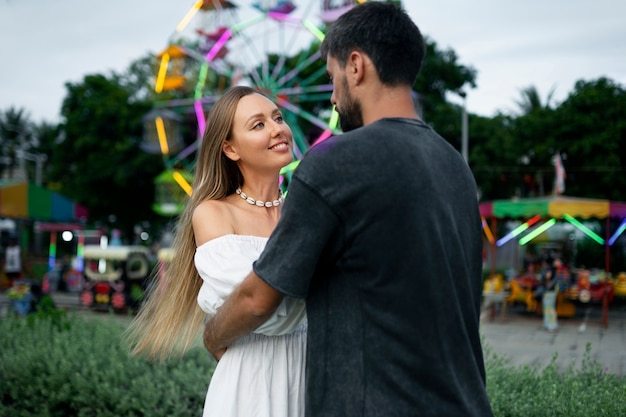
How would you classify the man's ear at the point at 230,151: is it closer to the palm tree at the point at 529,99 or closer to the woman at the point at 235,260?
the woman at the point at 235,260

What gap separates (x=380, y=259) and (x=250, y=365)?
74 cm

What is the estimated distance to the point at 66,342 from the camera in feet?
15.7

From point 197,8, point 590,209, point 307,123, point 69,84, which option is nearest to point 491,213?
point 590,209

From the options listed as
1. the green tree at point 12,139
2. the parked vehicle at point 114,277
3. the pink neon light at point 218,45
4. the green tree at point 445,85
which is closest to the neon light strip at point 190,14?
the pink neon light at point 218,45

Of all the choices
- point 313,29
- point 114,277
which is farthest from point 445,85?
point 114,277

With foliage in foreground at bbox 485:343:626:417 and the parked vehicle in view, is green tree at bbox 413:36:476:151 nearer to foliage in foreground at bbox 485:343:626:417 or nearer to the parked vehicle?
the parked vehicle

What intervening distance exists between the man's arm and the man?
10 millimetres

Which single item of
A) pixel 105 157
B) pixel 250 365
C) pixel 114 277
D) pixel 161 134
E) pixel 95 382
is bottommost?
pixel 114 277

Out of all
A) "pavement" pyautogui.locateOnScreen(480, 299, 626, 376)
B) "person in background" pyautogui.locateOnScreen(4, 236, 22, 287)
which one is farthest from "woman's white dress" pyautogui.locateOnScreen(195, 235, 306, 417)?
"person in background" pyautogui.locateOnScreen(4, 236, 22, 287)

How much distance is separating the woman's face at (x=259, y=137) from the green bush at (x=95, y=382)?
2.05m

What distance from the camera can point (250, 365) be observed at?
192 centimetres

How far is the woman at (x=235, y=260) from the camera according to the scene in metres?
1.86

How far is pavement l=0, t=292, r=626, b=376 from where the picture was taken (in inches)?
369

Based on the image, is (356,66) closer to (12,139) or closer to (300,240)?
(300,240)
